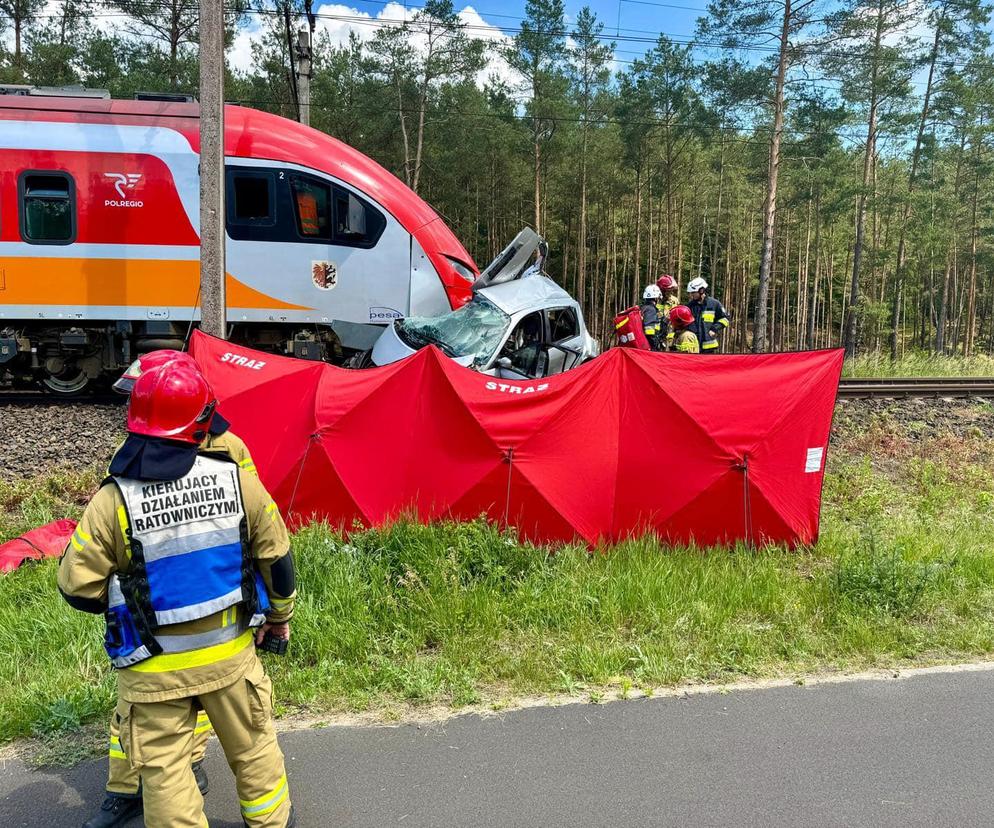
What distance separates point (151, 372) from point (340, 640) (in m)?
2.32

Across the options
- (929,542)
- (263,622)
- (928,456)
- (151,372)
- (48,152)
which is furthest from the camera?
(48,152)

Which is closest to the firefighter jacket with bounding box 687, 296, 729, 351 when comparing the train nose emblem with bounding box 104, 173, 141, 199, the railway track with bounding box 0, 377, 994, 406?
the railway track with bounding box 0, 377, 994, 406

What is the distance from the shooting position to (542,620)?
4449 millimetres

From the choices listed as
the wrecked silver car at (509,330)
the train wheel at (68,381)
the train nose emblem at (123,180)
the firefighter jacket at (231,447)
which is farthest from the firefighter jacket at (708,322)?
the train wheel at (68,381)

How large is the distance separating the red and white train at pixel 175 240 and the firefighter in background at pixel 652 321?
3530mm

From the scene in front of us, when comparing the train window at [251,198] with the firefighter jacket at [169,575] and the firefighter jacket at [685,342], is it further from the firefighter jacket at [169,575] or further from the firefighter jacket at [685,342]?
the firefighter jacket at [169,575]

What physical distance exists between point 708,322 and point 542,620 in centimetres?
528

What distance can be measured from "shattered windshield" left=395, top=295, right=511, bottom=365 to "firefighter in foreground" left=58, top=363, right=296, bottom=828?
215 inches

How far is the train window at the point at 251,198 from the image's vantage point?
10.8 meters

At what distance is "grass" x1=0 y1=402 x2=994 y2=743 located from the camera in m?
3.79

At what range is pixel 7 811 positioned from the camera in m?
2.80

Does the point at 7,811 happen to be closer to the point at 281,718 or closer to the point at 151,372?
the point at 281,718

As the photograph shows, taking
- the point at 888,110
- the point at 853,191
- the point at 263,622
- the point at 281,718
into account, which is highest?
the point at 888,110

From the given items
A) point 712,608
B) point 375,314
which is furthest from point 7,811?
point 375,314
